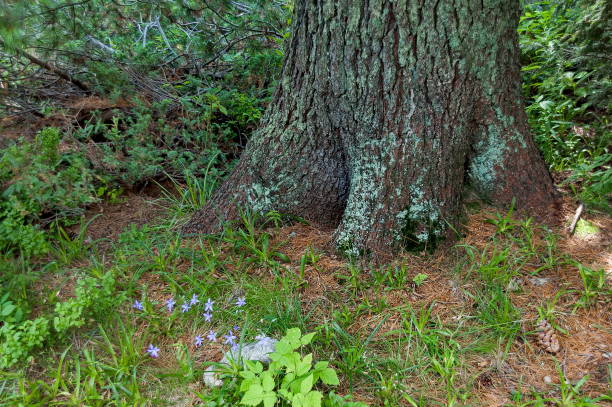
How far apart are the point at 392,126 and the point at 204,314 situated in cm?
150

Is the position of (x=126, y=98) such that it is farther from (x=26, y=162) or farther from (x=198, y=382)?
(x=198, y=382)

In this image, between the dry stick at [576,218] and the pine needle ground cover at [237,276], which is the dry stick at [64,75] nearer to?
the pine needle ground cover at [237,276]

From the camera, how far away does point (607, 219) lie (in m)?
2.71

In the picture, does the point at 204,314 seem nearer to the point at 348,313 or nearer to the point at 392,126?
the point at 348,313

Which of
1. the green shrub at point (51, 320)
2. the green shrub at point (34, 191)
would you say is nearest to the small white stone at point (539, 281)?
the green shrub at point (51, 320)

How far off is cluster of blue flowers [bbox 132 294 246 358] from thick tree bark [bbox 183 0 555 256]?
0.66 m

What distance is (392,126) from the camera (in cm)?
236

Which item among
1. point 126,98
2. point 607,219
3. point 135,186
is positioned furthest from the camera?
point 126,98

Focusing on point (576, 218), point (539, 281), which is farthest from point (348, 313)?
point (576, 218)

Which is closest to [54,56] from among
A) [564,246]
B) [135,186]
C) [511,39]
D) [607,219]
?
[135,186]

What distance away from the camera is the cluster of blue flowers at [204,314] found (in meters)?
2.10

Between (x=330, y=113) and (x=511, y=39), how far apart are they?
1.13m

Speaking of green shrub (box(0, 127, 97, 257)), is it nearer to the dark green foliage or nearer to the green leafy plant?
the green leafy plant

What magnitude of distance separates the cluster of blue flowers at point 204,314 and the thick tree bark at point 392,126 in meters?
0.66
